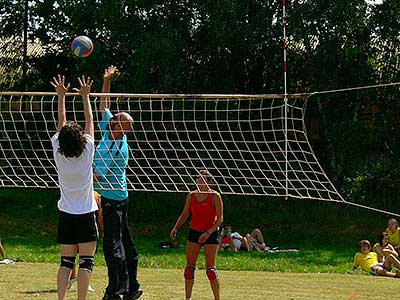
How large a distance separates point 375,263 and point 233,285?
427 cm

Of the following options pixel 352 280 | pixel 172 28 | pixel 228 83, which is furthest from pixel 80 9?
pixel 352 280

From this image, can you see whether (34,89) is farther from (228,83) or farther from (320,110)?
(320,110)

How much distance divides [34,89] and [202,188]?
57.6ft

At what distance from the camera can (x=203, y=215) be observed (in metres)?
9.86

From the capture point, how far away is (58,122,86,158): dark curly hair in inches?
318

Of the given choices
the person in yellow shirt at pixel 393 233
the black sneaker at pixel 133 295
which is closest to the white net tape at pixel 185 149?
the person in yellow shirt at pixel 393 233

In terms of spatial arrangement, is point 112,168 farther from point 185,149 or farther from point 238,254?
point 238,254

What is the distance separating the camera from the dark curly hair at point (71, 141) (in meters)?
8.07

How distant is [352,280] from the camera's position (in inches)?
545

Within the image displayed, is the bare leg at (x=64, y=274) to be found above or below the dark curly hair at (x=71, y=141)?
below

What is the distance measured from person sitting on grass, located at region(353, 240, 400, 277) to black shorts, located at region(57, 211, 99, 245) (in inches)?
311

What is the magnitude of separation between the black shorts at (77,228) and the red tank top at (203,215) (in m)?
1.80

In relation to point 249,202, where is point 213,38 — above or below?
above

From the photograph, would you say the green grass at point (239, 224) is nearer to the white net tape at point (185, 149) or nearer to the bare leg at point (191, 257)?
the white net tape at point (185, 149)
